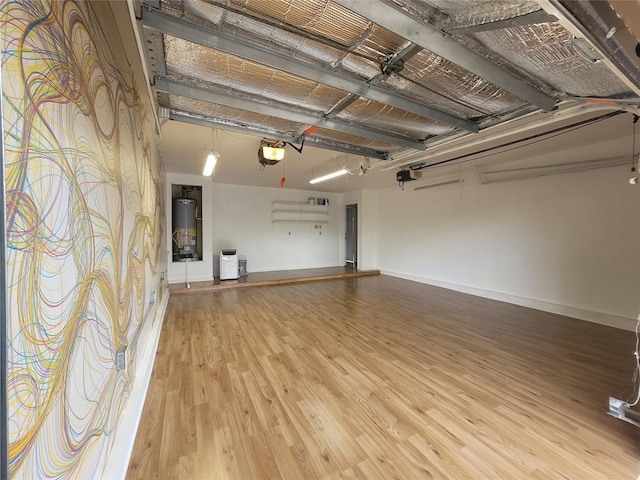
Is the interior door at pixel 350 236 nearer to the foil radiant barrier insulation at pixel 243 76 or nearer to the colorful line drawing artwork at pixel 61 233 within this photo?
the foil radiant barrier insulation at pixel 243 76

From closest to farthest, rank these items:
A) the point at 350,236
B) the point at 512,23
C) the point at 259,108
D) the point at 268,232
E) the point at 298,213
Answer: the point at 512,23, the point at 259,108, the point at 268,232, the point at 298,213, the point at 350,236

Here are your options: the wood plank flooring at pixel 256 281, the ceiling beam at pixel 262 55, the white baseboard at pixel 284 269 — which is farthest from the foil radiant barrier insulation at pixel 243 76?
the white baseboard at pixel 284 269

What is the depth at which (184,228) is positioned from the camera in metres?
5.54

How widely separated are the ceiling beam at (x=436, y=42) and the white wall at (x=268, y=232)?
6.35 metres

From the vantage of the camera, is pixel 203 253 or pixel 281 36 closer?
pixel 281 36

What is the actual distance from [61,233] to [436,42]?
1977mm

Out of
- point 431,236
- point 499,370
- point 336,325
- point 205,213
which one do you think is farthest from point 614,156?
point 205,213

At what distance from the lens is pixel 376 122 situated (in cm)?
266

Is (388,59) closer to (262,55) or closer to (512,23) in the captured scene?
(512,23)

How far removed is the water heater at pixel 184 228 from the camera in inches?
215

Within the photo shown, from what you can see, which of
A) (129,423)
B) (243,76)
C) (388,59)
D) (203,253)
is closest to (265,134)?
(243,76)

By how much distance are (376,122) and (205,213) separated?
4.64m

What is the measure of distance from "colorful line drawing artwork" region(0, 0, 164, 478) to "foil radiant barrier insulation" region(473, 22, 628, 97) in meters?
1.98

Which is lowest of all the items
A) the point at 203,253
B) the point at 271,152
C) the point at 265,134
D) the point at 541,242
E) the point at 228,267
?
the point at 228,267
